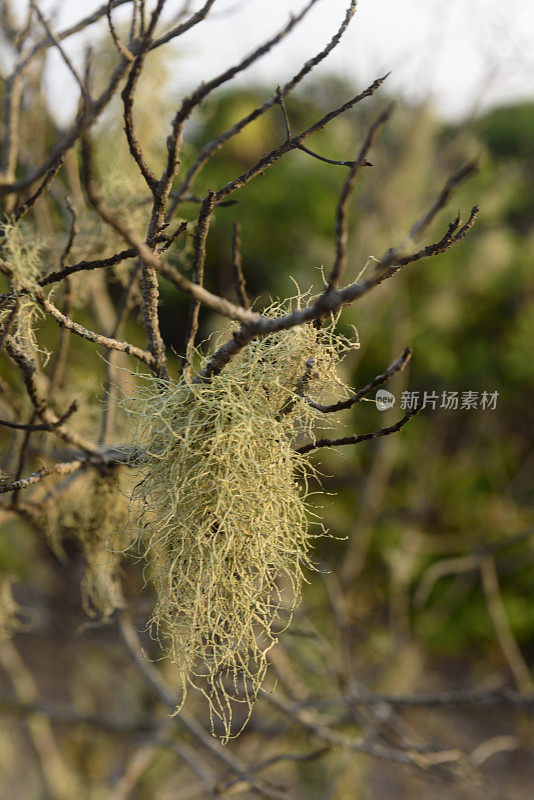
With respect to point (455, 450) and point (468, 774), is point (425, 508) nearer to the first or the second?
point (455, 450)

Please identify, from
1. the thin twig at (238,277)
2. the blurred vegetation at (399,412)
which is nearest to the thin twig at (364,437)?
the thin twig at (238,277)

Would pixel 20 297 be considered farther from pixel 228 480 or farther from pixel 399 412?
pixel 399 412

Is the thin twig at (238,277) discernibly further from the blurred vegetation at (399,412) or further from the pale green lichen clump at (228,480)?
the blurred vegetation at (399,412)

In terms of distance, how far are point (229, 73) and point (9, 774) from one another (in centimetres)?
295

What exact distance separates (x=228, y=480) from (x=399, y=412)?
2.34 metres

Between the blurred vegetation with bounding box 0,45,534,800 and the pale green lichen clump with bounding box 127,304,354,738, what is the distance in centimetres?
169

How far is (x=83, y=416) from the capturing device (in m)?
→ 0.87

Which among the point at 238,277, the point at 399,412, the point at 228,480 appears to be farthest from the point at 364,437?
the point at 399,412

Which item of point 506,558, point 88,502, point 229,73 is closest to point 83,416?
point 88,502

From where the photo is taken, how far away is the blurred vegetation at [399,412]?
237cm

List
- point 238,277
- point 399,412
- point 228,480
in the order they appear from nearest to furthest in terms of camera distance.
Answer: point 228,480
point 238,277
point 399,412

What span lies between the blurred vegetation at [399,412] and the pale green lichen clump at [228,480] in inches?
66.4

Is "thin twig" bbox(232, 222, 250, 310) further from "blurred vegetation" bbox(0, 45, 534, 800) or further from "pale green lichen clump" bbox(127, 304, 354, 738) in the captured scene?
"blurred vegetation" bbox(0, 45, 534, 800)

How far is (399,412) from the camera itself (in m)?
2.65
